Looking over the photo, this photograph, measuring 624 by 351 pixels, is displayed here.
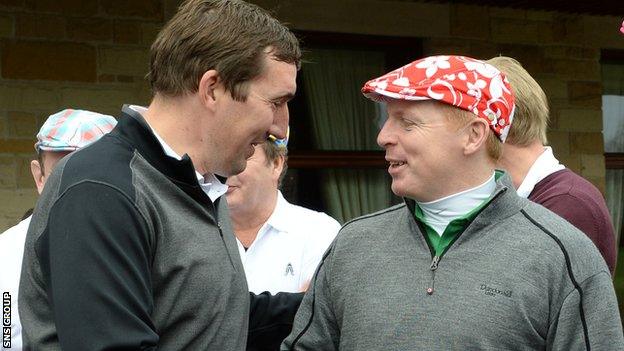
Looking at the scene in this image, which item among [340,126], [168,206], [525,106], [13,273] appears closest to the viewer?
[168,206]

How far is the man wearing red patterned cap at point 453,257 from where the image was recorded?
2135mm

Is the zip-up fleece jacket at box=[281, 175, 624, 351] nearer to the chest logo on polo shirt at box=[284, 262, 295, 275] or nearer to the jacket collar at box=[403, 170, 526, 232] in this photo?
the jacket collar at box=[403, 170, 526, 232]

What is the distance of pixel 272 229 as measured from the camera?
3.33 metres

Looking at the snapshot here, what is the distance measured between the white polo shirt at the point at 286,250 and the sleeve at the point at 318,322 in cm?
71

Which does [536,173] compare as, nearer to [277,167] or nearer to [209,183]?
[277,167]

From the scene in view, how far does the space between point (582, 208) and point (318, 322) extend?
3.42ft

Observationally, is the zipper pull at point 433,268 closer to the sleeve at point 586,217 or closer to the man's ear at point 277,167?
the sleeve at point 586,217

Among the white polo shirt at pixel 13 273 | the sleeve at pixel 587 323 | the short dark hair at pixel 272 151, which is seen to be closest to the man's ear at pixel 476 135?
the sleeve at pixel 587 323

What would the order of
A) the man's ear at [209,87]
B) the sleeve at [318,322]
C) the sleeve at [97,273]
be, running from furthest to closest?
the sleeve at [318,322]
the man's ear at [209,87]
the sleeve at [97,273]

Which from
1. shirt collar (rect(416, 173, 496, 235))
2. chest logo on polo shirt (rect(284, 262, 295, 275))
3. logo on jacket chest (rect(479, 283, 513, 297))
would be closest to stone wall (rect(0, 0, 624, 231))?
chest logo on polo shirt (rect(284, 262, 295, 275))

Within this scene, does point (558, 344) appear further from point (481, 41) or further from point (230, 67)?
point (481, 41)

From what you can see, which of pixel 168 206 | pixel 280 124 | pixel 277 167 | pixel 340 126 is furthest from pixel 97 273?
pixel 340 126

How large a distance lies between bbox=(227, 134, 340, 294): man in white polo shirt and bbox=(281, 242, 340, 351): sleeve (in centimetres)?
69

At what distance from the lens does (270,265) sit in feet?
10.6
